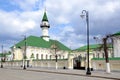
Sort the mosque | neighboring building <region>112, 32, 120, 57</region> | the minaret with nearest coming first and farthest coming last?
the mosque < neighboring building <region>112, 32, 120, 57</region> < the minaret

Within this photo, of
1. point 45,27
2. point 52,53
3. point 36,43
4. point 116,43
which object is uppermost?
point 45,27

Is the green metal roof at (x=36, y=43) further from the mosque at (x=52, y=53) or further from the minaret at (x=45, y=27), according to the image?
the minaret at (x=45, y=27)

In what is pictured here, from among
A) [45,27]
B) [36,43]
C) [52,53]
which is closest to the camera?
[36,43]

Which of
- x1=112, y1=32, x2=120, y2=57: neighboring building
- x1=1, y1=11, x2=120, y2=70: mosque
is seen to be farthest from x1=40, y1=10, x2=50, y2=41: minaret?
x1=112, y1=32, x2=120, y2=57: neighboring building

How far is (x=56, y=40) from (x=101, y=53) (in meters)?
35.7

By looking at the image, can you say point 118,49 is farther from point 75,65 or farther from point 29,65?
point 29,65

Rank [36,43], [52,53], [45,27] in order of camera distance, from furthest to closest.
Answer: [45,27]
[52,53]
[36,43]

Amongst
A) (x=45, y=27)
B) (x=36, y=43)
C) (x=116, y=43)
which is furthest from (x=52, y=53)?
(x=116, y=43)

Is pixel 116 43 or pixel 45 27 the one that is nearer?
pixel 116 43

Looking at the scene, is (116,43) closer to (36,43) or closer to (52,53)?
(36,43)

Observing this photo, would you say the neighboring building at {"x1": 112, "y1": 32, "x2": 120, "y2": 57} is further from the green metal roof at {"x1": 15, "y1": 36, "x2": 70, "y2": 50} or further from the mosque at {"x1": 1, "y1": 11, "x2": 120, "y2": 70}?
the green metal roof at {"x1": 15, "y1": 36, "x2": 70, "y2": 50}

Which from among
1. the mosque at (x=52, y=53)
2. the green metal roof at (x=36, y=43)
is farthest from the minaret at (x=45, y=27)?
the green metal roof at (x=36, y=43)

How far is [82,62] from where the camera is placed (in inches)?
2056

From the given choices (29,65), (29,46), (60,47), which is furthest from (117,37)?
(60,47)
